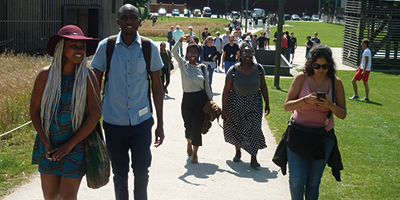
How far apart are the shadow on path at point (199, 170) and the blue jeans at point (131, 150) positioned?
1884 millimetres

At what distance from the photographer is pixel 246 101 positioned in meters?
7.08

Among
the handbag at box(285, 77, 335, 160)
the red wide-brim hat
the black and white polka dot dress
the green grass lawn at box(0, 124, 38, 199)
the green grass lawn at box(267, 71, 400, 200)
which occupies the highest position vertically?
the red wide-brim hat

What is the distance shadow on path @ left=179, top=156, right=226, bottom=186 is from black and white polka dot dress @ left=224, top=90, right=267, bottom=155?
1.85ft

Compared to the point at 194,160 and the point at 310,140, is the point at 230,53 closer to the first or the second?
the point at 194,160

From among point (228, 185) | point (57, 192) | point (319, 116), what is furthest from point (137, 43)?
point (228, 185)

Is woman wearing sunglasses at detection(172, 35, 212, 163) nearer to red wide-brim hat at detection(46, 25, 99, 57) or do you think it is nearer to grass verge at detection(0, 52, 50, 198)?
grass verge at detection(0, 52, 50, 198)

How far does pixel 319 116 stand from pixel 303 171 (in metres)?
0.54

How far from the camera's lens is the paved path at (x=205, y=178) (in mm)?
5668

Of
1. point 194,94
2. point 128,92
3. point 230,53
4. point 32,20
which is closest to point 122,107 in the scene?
point 128,92

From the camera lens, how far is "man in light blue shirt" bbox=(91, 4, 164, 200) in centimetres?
420

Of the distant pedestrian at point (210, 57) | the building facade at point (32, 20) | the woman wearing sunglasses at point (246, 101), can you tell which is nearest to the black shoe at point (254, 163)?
the woman wearing sunglasses at point (246, 101)

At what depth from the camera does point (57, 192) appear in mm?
3789

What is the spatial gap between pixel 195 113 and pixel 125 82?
3063 millimetres

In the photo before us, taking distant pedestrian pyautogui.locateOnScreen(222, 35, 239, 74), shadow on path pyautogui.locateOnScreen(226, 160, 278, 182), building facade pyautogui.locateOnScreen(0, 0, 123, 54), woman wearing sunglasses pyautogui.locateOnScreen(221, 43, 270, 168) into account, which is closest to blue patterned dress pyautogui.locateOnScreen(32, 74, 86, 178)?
shadow on path pyautogui.locateOnScreen(226, 160, 278, 182)
